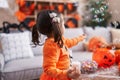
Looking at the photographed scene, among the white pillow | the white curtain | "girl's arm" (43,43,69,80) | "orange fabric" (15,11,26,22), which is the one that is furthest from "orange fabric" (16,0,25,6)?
"girl's arm" (43,43,69,80)

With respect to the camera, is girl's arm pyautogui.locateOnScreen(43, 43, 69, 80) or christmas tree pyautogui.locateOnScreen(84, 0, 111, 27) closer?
girl's arm pyautogui.locateOnScreen(43, 43, 69, 80)

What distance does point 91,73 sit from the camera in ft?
5.07

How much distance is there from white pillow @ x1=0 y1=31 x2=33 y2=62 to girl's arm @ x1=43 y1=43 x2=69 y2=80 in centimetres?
131

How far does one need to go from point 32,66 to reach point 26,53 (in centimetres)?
38

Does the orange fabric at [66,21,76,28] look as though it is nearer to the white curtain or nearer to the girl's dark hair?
the white curtain

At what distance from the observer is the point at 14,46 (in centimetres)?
259

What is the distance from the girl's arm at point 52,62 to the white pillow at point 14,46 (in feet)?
4.30

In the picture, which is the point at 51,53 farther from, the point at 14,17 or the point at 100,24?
the point at 100,24

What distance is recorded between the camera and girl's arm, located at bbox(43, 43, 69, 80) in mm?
1240

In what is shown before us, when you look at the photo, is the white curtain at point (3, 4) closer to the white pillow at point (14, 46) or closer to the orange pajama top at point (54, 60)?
the white pillow at point (14, 46)

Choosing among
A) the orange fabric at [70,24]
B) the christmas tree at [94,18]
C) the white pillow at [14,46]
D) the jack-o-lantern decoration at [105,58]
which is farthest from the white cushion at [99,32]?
the jack-o-lantern decoration at [105,58]

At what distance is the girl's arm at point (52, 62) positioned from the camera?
4.07ft

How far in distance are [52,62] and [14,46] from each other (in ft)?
4.57

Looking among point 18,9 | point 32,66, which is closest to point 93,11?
point 18,9
